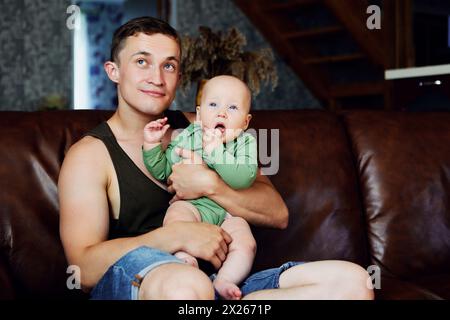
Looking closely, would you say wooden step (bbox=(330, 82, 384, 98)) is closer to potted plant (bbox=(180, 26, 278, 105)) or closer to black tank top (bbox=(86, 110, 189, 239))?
potted plant (bbox=(180, 26, 278, 105))

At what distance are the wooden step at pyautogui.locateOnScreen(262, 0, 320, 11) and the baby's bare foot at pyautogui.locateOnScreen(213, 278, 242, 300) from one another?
413 centimetres

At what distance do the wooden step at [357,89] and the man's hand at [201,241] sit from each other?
3871mm

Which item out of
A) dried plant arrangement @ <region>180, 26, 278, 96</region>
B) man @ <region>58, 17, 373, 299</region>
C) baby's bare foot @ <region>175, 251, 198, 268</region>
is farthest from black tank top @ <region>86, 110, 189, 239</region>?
dried plant arrangement @ <region>180, 26, 278, 96</region>

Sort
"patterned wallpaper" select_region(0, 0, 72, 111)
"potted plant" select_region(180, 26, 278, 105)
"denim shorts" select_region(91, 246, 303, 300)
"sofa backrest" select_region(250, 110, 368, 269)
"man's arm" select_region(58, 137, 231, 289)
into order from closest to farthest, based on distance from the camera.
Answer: "denim shorts" select_region(91, 246, 303, 300) < "man's arm" select_region(58, 137, 231, 289) < "sofa backrest" select_region(250, 110, 368, 269) < "potted plant" select_region(180, 26, 278, 105) < "patterned wallpaper" select_region(0, 0, 72, 111)

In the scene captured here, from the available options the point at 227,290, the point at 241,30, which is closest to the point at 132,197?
the point at 227,290

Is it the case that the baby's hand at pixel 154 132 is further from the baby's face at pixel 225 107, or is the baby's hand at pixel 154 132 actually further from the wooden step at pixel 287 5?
the wooden step at pixel 287 5

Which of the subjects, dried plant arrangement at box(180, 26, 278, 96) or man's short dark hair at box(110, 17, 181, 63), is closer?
man's short dark hair at box(110, 17, 181, 63)

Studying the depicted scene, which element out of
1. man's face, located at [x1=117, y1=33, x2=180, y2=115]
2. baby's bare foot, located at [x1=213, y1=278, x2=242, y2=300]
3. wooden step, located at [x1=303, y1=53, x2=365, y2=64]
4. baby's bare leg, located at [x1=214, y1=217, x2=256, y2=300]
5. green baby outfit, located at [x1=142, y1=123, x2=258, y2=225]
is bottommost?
baby's bare foot, located at [x1=213, y1=278, x2=242, y2=300]

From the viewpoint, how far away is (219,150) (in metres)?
1.56

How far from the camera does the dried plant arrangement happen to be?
2801 millimetres

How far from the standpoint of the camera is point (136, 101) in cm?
167

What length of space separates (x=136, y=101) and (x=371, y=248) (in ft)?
3.07

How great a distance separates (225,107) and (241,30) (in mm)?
4462
